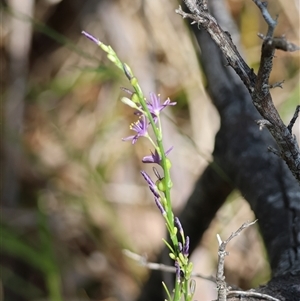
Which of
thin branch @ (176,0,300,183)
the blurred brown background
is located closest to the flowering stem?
thin branch @ (176,0,300,183)

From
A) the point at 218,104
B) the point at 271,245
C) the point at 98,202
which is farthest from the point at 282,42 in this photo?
the point at 98,202

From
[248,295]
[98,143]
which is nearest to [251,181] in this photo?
[248,295]

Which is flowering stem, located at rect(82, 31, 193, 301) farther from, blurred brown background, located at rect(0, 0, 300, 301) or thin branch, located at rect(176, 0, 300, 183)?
blurred brown background, located at rect(0, 0, 300, 301)

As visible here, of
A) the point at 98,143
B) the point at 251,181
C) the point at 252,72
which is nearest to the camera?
the point at 252,72

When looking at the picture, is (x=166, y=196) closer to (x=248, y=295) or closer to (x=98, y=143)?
(x=248, y=295)

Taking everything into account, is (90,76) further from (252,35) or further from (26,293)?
(26,293)

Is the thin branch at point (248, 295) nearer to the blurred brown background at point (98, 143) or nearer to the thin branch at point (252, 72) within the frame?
the thin branch at point (252, 72)
